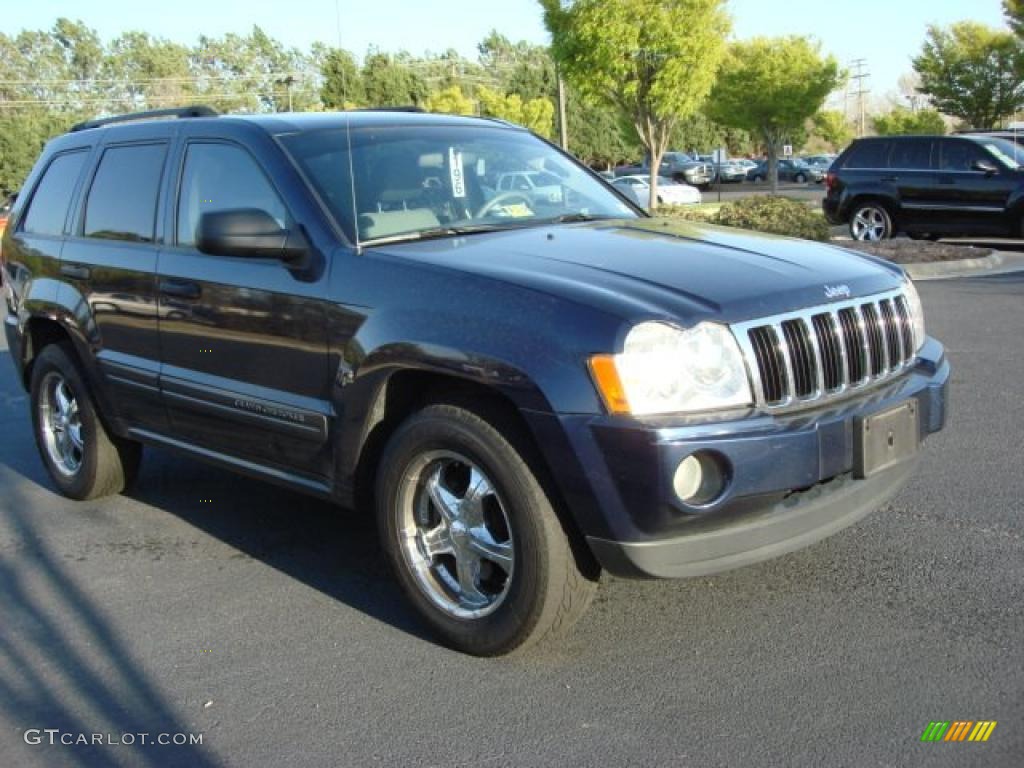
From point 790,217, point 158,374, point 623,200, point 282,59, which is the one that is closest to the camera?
point 158,374

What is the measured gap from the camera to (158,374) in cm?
472

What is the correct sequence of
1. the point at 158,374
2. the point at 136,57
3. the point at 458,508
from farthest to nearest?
the point at 136,57
the point at 158,374
the point at 458,508

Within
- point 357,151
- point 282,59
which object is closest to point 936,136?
point 357,151

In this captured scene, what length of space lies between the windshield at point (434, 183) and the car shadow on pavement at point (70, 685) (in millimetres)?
1725

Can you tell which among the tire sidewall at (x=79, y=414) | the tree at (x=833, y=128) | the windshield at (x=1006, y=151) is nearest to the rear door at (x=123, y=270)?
the tire sidewall at (x=79, y=414)

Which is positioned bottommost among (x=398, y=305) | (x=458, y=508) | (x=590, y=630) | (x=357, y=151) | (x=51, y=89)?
(x=590, y=630)

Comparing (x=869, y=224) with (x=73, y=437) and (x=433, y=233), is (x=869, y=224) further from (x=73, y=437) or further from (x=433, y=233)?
(x=433, y=233)

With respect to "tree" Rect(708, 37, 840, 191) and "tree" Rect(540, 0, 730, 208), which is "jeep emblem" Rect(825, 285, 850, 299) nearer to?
"tree" Rect(540, 0, 730, 208)

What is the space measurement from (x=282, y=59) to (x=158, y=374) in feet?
233

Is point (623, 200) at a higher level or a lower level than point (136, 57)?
lower

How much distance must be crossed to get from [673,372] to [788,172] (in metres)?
61.4

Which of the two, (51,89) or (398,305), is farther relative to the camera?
(51,89)

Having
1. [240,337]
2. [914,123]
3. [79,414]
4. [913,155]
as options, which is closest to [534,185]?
[240,337]

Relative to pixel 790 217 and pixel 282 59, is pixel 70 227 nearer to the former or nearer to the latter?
pixel 790 217
